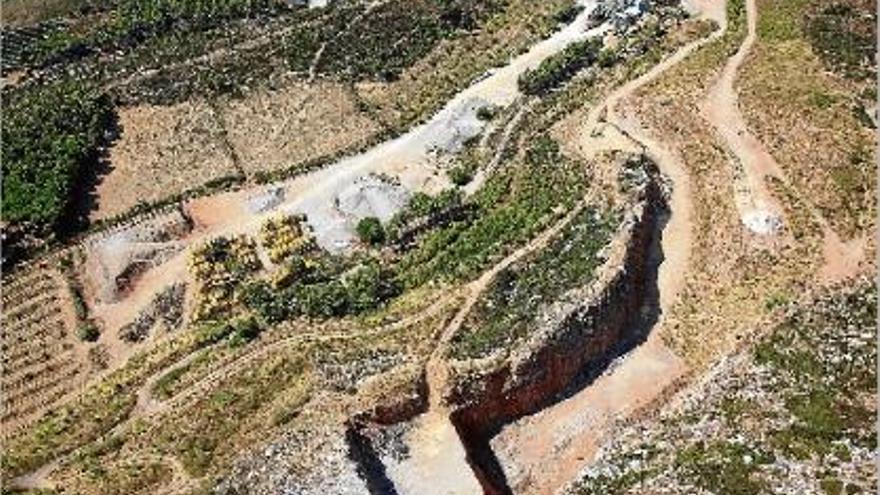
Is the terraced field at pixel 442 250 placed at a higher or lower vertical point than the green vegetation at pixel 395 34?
lower

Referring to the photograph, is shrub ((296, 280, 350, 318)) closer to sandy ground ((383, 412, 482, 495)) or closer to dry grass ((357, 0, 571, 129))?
sandy ground ((383, 412, 482, 495))

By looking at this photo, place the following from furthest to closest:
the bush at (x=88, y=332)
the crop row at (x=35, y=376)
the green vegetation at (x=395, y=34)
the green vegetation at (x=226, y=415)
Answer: the green vegetation at (x=395, y=34) → the bush at (x=88, y=332) → the crop row at (x=35, y=376) → the green vegetation at (x=226, y=415)

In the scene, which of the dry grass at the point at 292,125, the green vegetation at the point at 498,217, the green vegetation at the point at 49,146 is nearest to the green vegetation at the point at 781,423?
the green vegetation at the point at 498,217

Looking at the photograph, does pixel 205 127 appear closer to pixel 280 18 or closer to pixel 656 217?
pixel 280 18

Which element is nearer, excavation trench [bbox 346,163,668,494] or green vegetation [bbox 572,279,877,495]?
green vegetation [bbox 572,279,877,495]

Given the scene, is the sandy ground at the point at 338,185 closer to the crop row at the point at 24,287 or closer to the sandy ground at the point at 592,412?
the crop row at the point at 24,287

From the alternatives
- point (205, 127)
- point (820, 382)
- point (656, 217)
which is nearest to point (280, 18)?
point (205, 127)

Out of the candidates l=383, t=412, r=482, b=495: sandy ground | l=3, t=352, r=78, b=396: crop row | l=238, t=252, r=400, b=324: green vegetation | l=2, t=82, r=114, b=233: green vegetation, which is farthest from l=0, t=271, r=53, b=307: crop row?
l=383, t=412, r=482, b=495: sandy ground
